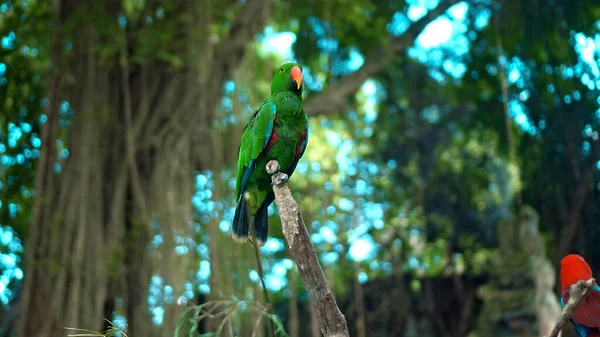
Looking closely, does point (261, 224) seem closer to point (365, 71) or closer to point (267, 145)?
point (267, 145)

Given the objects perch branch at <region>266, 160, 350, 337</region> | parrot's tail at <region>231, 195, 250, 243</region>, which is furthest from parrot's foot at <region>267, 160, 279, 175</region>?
perch branch at <region>266, 160, 350, 337</region>

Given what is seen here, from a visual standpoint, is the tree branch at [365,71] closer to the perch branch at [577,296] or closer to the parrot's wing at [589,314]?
the parrot's wing at [589,314]

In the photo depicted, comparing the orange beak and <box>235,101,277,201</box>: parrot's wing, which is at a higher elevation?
the orange beak

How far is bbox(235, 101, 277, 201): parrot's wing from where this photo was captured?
1.95 metres

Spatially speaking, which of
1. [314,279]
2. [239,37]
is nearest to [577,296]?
[314,279]

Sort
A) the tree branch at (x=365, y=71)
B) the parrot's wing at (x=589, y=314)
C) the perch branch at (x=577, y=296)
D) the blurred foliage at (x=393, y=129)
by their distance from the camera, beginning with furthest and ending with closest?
the tree branch at (x=365, y=71) < the blurred foliage at (x=393, y=129) < the parrot's wing at (x=589, y=314) < the perch branch at (x=577, y=296)

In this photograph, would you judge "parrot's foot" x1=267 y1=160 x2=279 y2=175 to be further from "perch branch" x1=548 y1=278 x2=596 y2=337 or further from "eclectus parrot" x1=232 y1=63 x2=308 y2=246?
"perch branch" x1=548 y1=278 x2=596 y2=337

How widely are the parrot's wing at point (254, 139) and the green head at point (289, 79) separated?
7 centimetres

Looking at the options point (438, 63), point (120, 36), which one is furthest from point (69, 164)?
point (438, 63)

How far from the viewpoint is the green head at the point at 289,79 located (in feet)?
6.40

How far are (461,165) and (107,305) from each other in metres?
4.13

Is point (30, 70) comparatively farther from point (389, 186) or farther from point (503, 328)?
point (503, 328)

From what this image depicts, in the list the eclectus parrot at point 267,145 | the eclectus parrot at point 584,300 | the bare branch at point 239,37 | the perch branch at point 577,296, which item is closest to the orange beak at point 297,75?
the eclectus parrot at point 267,145

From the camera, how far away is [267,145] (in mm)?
1974
